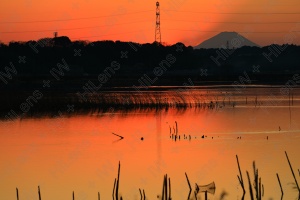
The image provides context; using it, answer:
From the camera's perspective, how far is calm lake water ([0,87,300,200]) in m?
15.3

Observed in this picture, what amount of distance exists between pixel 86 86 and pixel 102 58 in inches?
813

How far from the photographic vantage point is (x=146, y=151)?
21.4 m

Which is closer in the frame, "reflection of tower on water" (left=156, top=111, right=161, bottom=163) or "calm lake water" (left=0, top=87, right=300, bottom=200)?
"calm lake water" (left=0, top=87, right=300, bottom=200)

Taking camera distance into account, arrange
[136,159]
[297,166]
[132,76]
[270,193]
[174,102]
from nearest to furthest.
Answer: [270,193] < [297,166] < [136,159] < [174,102] < [132,76]

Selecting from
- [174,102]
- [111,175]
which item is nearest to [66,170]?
[111,175]

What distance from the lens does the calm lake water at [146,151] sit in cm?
Answer: 1528

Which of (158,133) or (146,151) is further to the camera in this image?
(158,133)

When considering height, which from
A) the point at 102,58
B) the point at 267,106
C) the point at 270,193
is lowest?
the point at 270,193

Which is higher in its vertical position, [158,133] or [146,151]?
[158,133]

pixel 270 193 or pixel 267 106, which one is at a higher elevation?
pixel 267 106

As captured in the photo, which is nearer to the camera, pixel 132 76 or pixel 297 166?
pixel 297 166

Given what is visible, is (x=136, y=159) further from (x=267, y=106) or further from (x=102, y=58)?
(x=102, y=58)

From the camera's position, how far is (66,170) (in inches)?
704

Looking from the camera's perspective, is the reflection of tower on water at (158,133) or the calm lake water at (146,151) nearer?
the calm lake water at (146,151)
